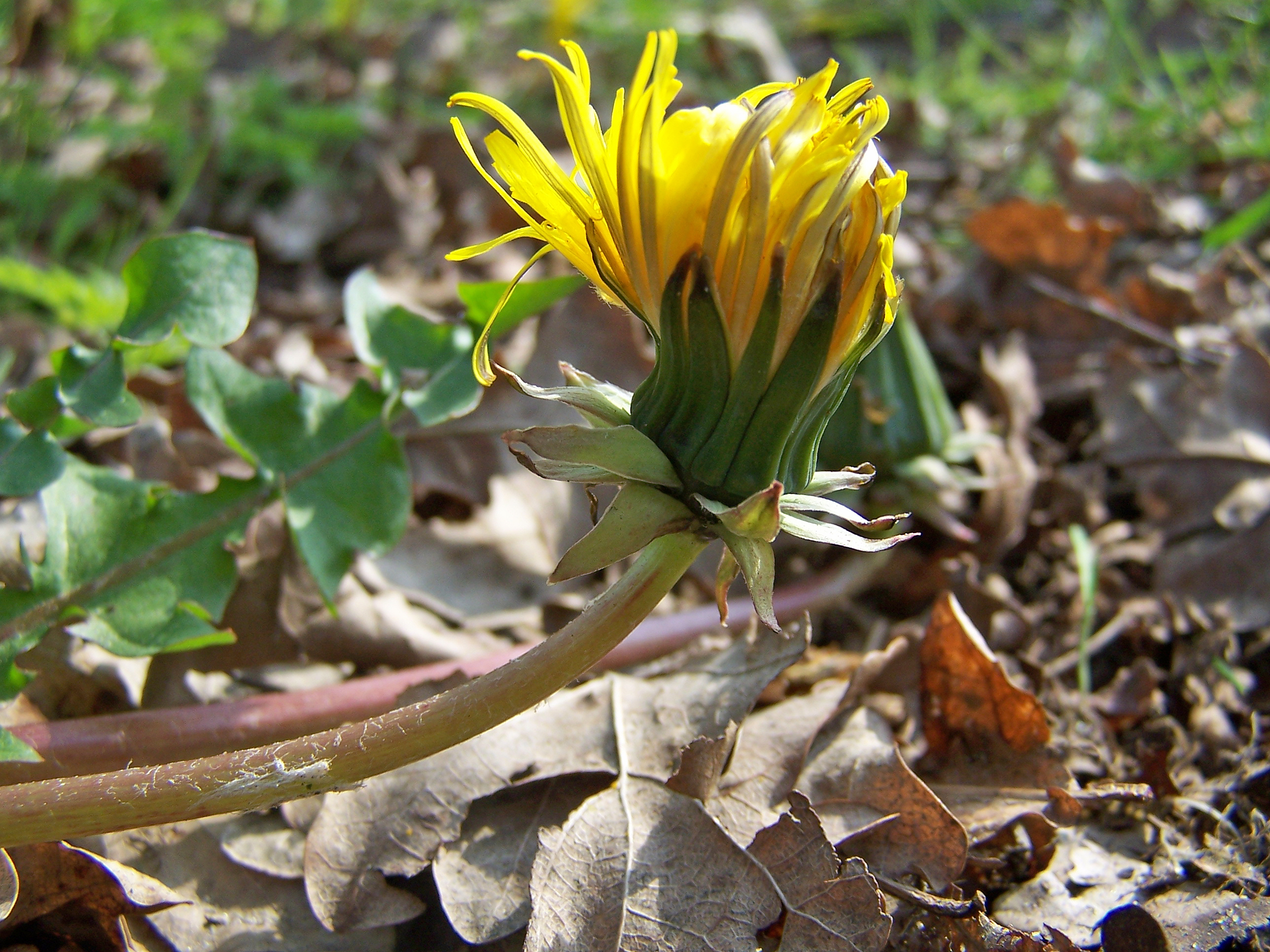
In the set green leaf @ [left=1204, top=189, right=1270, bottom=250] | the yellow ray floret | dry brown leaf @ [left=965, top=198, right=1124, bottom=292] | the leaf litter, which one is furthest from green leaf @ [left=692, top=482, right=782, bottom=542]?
green leaf @ [left=1204, top=189, right=1270, bottom=250]

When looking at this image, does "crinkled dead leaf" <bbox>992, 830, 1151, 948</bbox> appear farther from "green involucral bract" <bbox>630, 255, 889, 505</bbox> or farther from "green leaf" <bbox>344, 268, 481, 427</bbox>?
"green leaf" <bbox>344, 268, 481, 427</bbox>

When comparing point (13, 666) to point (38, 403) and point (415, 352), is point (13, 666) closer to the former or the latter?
point (38, 403)

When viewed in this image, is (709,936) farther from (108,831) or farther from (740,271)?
(740,271)

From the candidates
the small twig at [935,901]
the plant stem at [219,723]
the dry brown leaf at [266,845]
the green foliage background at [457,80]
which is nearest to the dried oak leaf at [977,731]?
the small twig at [935,901]

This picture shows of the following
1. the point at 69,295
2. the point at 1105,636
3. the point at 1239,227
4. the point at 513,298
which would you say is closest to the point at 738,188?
the point at 513,298

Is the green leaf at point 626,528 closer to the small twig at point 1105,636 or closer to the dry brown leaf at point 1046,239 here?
the small twig at point 1105,636
